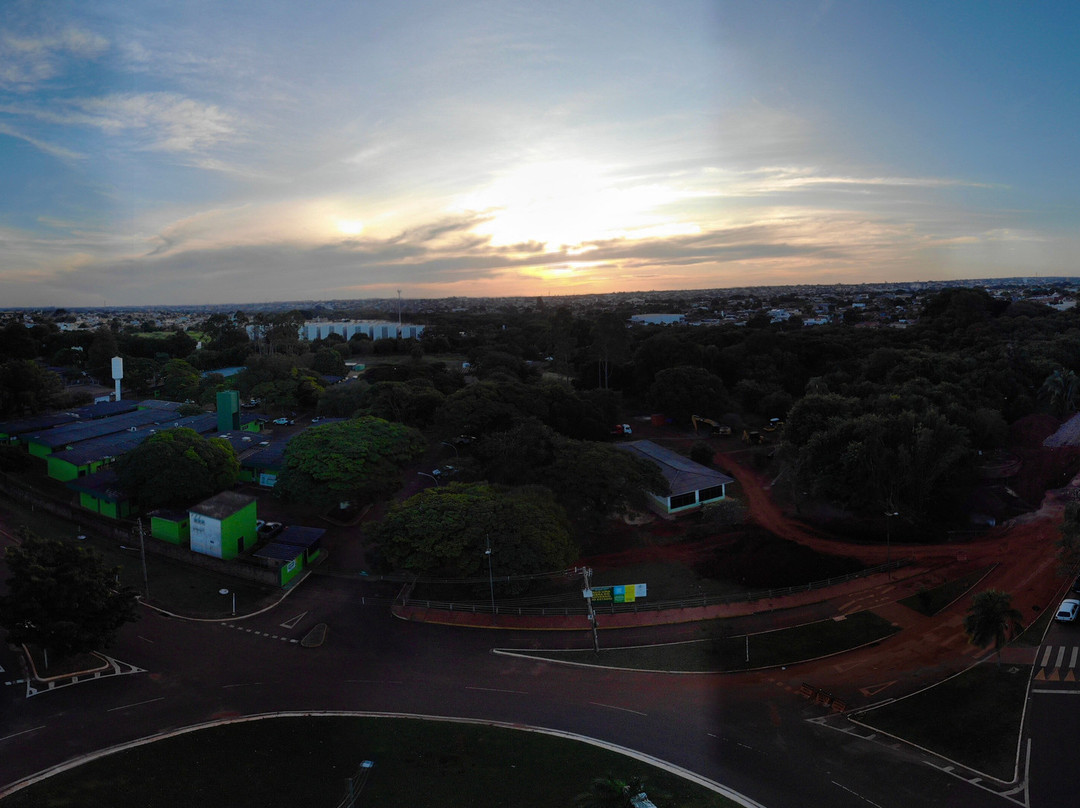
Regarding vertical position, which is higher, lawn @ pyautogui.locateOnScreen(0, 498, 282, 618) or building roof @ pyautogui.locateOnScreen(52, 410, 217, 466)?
building roof @ pyautogui.locateOnScreen(52, 410, 217, 466)

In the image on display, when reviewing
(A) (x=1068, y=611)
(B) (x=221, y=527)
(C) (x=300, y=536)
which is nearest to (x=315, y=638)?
(C) (x=300, y=536)

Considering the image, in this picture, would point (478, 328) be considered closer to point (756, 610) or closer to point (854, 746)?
point (756, 610)

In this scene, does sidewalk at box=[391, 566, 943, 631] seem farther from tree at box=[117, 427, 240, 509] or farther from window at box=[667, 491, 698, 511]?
tree at box=[117, 427, 240, 509]

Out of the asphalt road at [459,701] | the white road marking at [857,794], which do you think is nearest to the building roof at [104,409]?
the asphalt road at [459,701]

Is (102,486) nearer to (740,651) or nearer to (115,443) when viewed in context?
(115,443)

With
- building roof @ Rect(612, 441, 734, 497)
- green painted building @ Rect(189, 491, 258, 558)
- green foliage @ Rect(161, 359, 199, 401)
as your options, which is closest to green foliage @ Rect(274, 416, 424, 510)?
green painted building @ Rect(189, 491, 258, 558)

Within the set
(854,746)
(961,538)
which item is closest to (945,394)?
(961,538)

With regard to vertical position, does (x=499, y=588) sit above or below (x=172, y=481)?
below
